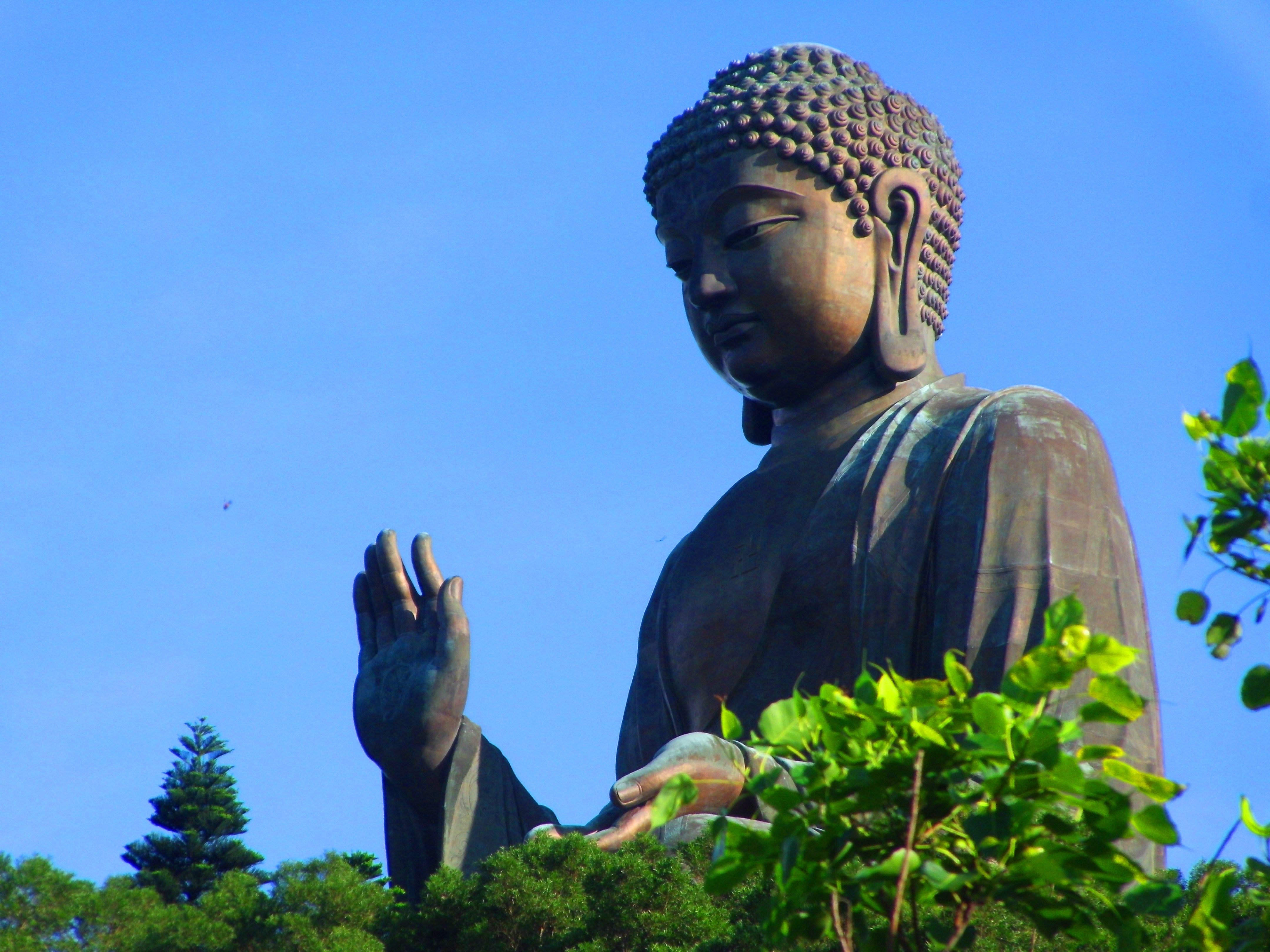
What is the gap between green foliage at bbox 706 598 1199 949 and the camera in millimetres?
4164

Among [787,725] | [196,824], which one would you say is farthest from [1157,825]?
[196,824]

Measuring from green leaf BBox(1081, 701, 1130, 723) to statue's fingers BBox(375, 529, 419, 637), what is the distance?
5.26 meters

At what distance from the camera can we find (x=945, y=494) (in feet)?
29.8

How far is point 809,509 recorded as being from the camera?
A: 377 inches

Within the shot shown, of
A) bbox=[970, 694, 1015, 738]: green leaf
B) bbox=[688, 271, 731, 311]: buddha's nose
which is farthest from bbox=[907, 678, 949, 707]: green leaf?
bbox=[688, 271, 731, 311]: buddha's nose

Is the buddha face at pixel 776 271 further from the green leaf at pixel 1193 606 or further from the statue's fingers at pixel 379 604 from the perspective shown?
the green leaf at pixel 1193 606

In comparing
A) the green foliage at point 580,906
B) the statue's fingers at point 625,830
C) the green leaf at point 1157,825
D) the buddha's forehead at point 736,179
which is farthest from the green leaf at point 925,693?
the buddha's forehead at point 736,179

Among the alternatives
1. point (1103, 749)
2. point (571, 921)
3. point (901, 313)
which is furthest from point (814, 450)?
point (1103, 749)

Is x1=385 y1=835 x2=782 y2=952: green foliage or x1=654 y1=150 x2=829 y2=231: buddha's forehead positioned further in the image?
x1=654 y1=150 x2=829 y2=231: buddha's forehead

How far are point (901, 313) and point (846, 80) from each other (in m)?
1.21

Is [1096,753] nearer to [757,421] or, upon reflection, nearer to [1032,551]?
[1032,551]

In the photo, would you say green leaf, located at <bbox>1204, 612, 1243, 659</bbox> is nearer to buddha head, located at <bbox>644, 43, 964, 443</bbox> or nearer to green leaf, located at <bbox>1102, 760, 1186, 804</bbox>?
green leaf, located at <bbox>1102, 760, 1186, 804</bbox>

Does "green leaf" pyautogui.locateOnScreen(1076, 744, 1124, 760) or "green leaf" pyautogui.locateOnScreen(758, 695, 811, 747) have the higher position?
"green leaf" pyautogui.locateOnScreen(758, 695, 811, 747)

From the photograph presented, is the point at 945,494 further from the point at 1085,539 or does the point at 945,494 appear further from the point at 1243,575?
the point at 1243,575
